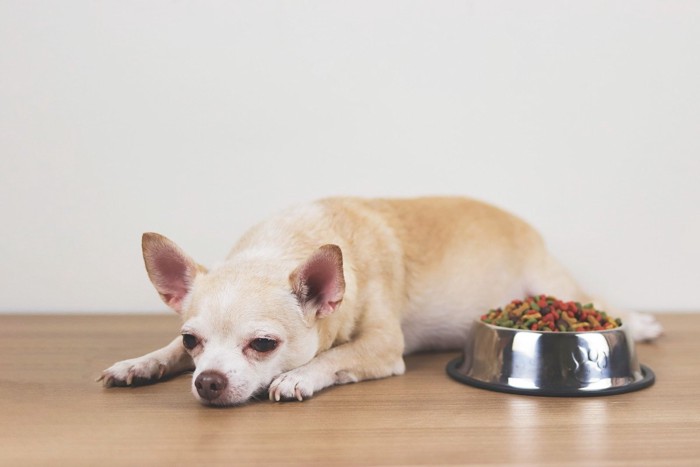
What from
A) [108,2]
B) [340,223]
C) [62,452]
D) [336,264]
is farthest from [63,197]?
[62,452]

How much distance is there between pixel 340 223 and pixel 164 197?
3.83 feet

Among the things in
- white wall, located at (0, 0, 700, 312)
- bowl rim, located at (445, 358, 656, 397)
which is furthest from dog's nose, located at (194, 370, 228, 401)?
white wall, located at (0, 0, 700, 312)

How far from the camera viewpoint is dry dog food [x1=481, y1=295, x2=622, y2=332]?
7.42ft

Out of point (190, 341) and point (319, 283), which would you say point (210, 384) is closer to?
point (190, 341)

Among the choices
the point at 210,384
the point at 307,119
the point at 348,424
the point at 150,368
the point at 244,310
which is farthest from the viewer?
the point at 307,119

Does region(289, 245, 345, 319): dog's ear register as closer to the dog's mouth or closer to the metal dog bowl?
the dog's mouth

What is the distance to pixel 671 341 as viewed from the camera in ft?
9.83

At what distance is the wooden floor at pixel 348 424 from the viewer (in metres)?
1.57

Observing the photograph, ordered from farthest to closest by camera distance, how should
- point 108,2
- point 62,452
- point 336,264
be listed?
point 108,2
point 336,264
point 62,452

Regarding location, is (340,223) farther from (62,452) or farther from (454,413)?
(62,452)

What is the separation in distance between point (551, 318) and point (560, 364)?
167mm

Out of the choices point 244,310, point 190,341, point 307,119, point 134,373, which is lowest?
point 134,373

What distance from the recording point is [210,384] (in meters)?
1.94

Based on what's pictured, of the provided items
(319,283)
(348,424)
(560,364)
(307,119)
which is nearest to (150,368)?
(319,283)
